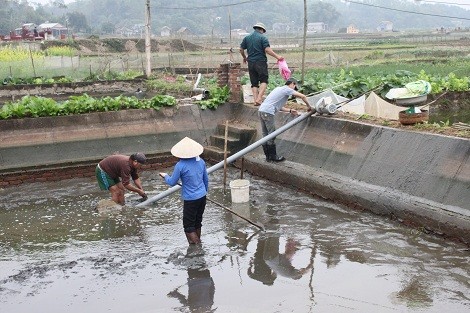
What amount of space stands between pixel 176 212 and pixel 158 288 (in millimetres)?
3504

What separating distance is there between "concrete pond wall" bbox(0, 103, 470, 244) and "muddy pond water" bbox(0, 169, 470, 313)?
0.36 meters

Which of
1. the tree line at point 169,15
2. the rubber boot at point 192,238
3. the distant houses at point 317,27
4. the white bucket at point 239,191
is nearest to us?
the rubber boot at point 192,238

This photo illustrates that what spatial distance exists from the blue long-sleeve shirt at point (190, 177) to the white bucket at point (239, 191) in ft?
9.12

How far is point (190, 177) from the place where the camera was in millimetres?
8555

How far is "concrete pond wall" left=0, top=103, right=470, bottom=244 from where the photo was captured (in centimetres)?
959

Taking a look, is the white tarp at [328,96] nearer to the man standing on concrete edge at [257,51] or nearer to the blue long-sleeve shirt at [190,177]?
the man standing on concrete edge at [257,51]

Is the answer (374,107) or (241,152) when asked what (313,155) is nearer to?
(241,152)

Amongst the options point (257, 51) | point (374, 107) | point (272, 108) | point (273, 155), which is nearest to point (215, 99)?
point (257, 51)

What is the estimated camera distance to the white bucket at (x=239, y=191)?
11.5m

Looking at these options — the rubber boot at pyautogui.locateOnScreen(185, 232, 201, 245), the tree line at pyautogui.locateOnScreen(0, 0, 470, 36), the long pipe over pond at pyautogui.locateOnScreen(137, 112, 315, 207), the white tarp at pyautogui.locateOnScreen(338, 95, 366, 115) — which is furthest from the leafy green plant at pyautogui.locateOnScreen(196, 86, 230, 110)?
the tree line at pyautogui.locateOnScreen(0, 0, 470, 36)

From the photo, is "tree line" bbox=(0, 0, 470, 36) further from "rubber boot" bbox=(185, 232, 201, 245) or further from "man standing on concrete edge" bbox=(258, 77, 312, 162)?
"rubber boot" bbox=(185, 232, 201, 245)

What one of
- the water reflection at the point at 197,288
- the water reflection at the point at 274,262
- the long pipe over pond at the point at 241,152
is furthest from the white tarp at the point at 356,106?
the water reflection at the point at 197,288

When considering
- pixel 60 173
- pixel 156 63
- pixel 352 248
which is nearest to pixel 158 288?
pixel 352 248

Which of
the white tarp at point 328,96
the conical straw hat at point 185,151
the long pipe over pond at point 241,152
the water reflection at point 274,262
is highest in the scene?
the conical straw hat at point 185,151
